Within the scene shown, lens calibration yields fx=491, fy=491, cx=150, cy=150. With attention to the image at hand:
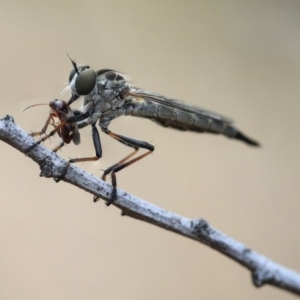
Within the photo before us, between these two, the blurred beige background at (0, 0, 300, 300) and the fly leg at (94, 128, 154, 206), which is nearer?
the fly leg at (94, 128, 154, 206)

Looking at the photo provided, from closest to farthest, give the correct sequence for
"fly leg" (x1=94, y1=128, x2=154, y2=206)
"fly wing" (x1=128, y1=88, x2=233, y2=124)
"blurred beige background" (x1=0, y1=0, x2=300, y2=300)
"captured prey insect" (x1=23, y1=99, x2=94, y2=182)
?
Result: "captured prey insect" (x1=23, y1=99, x2=94, y2=182) → "fly leg" (x1=94, y1=128, x2=154, y2=206) → "fly wing" (x1=128, y1=88, x2=233, y2=124) → "blurred beige background" (x1=0, y1=0, x2=300, y2=300)

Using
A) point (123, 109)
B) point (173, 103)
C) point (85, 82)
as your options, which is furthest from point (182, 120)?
point (85, 82)

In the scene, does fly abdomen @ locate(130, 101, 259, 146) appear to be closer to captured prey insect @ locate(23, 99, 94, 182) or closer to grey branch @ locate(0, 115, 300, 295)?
captured prey insect @ locate(23, 99, 94, 182)

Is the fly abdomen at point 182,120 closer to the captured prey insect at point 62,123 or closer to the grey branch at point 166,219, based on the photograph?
the captured prey insect at point 62,123

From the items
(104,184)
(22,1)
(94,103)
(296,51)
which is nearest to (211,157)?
(296,51)

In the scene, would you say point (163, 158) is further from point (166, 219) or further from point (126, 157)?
point (166, 219)

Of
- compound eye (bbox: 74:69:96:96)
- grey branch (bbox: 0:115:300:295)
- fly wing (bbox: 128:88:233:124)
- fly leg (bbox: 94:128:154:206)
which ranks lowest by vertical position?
grey branch (bbox: 0:115:300:295)

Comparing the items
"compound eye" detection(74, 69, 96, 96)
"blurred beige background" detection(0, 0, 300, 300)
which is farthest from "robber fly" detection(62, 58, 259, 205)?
"blurred beige background" detection(0, 0, 300, 300)

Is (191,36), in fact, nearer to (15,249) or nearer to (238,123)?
(238,123)
